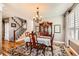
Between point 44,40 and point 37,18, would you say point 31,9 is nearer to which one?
point 37,18

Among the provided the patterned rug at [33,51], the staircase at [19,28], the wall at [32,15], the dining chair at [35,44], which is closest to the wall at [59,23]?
the wall at [32,15]

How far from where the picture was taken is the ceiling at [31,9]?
1811 millimetres

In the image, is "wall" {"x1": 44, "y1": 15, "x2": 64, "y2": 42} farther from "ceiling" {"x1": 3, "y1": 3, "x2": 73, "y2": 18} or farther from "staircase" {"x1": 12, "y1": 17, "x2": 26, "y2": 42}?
"staircase" {"x1": 12, "y1": 17, "x2": 26, "y2": 42}

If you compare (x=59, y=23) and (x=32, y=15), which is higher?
(x=32, y=15)

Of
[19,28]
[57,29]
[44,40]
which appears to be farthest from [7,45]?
[57,29]

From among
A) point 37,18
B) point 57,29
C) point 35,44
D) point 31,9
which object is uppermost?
point 31,9

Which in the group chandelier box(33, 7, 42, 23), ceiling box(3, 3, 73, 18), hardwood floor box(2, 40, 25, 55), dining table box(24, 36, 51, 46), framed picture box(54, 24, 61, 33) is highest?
ceiling box(3, 3, 73, 18)

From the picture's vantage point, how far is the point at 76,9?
1.77 meters

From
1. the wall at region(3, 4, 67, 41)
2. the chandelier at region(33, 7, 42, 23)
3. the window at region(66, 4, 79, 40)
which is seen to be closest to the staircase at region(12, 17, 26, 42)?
the wall at region(3, 4, 67, 41)

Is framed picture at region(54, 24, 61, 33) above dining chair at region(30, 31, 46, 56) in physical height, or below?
above

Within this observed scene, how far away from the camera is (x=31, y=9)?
1.81 metres

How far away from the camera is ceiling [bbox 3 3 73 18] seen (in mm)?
1811

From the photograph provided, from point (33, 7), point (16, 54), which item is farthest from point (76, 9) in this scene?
point (16, 54)

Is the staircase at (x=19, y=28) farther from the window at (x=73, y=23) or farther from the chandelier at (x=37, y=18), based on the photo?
the window at (x=73, y=23)
